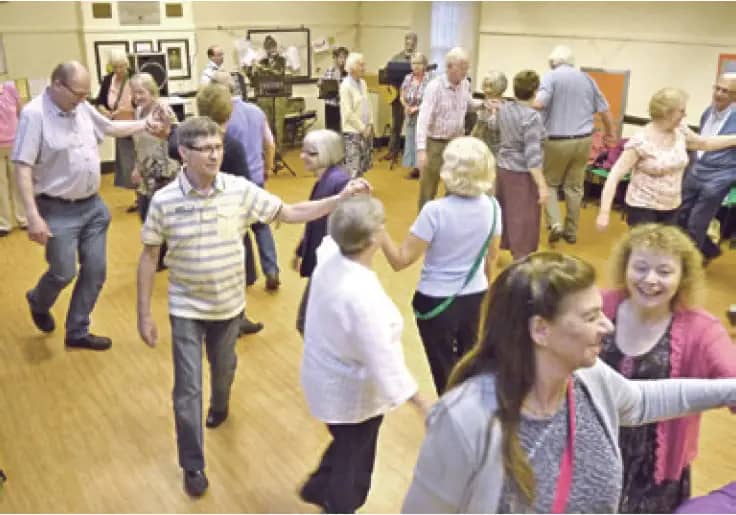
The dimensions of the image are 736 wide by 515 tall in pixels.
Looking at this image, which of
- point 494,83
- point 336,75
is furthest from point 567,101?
point 336,75

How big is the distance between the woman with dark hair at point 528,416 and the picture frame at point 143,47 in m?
7.46

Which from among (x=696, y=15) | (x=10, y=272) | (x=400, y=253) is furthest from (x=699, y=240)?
(x=10, y=272)

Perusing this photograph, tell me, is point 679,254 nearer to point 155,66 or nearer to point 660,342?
point 660,342

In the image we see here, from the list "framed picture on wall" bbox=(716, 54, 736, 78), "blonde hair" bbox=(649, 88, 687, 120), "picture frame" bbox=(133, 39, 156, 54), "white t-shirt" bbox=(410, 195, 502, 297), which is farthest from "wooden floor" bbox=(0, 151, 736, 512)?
"picture frame" bbox=(133, 39, 156, 54)

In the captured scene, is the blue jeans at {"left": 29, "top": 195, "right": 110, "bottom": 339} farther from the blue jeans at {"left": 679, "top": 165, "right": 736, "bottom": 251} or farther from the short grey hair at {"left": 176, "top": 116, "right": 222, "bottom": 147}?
the blue jeans at {"left": 679, "top": 165, "right": 736, "bottom": 251}

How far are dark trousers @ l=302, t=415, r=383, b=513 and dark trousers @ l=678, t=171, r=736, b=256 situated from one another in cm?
330

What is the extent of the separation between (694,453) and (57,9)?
7484 mm

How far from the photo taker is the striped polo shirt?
2578 mm

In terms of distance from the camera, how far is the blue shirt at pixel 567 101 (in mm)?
5766

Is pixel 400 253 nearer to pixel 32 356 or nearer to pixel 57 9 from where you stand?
pixel 32 356

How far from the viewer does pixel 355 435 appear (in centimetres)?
235

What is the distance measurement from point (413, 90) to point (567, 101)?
2521 millimetres

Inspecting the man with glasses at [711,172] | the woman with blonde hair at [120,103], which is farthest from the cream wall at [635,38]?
the woman with blonde hair at [120,103]

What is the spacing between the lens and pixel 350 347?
85.2 inches
